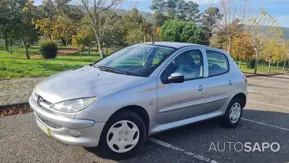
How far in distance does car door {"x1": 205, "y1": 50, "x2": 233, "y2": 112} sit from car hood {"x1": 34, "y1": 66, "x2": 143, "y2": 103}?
1602mm

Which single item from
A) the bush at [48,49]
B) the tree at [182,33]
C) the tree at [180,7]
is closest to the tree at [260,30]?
the tree at [182,33]

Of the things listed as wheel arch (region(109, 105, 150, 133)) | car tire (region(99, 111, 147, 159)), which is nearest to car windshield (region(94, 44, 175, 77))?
wheel arch (region(109, 105, 150, 133))

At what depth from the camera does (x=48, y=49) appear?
22.7 meters

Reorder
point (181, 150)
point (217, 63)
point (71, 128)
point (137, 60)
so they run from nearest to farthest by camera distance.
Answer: point (71, 128)
point (181, 150)
point (137, 60)
point (217, 63)

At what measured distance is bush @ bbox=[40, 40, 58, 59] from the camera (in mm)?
22406

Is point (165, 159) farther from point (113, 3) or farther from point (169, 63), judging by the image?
point (113, 3)

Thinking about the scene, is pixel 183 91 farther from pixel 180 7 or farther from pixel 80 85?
pixel 180 7

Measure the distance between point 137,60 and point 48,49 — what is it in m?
20.3

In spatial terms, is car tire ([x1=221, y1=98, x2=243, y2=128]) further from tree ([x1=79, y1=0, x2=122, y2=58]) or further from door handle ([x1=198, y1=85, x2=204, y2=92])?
tree ([x1=79, y1=0, x2=122, y2=58])

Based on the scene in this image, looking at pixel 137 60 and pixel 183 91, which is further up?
pixel 137 60

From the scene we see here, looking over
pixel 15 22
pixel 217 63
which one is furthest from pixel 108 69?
pixel 15 22

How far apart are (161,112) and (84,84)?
123 cm

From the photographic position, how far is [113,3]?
9492 millimetres

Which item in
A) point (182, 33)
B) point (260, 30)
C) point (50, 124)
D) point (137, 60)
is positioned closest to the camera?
point (50, 124)
